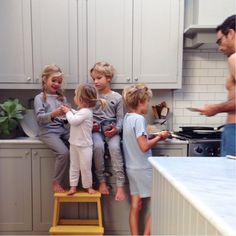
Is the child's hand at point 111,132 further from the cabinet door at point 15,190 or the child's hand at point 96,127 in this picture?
the cabinet door at point 15,190

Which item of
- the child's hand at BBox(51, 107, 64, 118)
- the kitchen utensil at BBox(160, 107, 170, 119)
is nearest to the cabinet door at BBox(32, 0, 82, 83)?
the child's hand at BBox(51, 107, 64, 118)

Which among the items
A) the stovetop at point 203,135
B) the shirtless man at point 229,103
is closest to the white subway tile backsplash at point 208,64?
the stovetop at point 203,135

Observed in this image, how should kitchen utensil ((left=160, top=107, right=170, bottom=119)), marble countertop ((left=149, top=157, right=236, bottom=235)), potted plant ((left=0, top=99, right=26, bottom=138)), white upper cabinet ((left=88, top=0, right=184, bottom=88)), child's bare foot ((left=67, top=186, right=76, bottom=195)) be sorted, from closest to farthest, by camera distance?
1. marble countertop ((left=149, top=157, right=236, bottom=235))
2. child's bare foot ((left=67, top=186, right=76, bottom=195))
3. potted plant ((left=0, top=99, right=26, bottom=138))
4. white upper cabinet ((left=88, top=0, right=184, bottom=88))
5. kitchen utensil ((left=160, top=107, right=170, bottom=119))

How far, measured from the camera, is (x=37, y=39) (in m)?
2.51

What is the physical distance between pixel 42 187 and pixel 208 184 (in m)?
1.81

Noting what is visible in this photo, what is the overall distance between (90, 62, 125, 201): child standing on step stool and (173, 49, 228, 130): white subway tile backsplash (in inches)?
29.3

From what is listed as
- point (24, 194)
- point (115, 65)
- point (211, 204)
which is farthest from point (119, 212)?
point (211, 204)

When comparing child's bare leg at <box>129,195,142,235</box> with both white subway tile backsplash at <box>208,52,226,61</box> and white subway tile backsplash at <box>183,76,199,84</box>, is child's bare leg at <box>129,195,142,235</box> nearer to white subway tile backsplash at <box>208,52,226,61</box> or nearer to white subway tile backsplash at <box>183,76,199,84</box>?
white subway tile backsplash at <box>183,76,199,84</box>

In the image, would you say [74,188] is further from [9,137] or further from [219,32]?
[219,32]

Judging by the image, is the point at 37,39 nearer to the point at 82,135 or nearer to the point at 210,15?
the point at 82,135

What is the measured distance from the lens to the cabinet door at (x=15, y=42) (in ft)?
8.14

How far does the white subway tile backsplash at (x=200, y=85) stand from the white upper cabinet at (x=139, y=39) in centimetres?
32

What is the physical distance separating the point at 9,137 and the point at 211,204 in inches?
82.2

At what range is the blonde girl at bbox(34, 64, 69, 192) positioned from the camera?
224 centimetres
